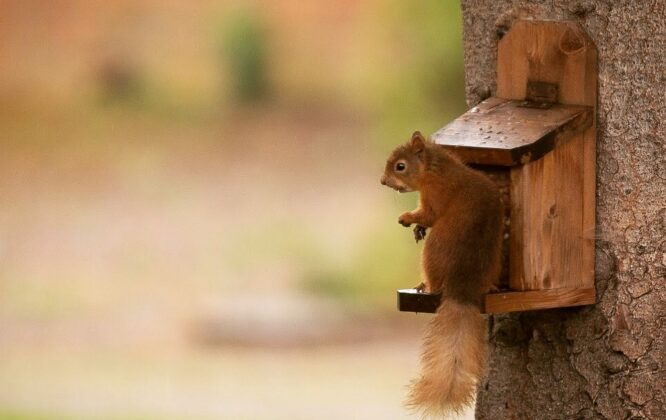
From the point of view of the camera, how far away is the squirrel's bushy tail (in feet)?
7.25

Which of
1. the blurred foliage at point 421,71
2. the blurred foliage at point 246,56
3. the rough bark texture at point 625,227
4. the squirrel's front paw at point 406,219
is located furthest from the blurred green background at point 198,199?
the squirrel's front paw at point 406,219

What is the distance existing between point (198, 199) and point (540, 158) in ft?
18.8

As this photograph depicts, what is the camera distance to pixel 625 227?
7.89 ft

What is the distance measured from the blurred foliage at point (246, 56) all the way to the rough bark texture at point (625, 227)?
5420 mm

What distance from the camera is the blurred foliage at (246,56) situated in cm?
781

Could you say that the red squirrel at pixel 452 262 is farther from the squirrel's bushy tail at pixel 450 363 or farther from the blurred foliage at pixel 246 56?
the blurred foliage at pixel 246 56

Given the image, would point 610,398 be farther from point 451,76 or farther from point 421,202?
point 451,76

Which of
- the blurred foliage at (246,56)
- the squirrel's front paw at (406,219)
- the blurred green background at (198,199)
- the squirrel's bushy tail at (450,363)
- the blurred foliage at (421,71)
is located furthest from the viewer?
the blurred foliage at (246,56)

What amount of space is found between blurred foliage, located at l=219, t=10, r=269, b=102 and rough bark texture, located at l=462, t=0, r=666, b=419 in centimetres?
542

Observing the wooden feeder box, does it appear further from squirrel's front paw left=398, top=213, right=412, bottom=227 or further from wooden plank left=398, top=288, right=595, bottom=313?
squirrel's front paw left=398, top=213, right=412, bottom=227

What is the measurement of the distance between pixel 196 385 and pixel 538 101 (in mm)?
4552

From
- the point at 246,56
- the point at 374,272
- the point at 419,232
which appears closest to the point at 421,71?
the point at 374,272

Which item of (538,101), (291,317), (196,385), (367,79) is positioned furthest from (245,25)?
(538,101)

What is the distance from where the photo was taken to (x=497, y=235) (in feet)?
7.45
